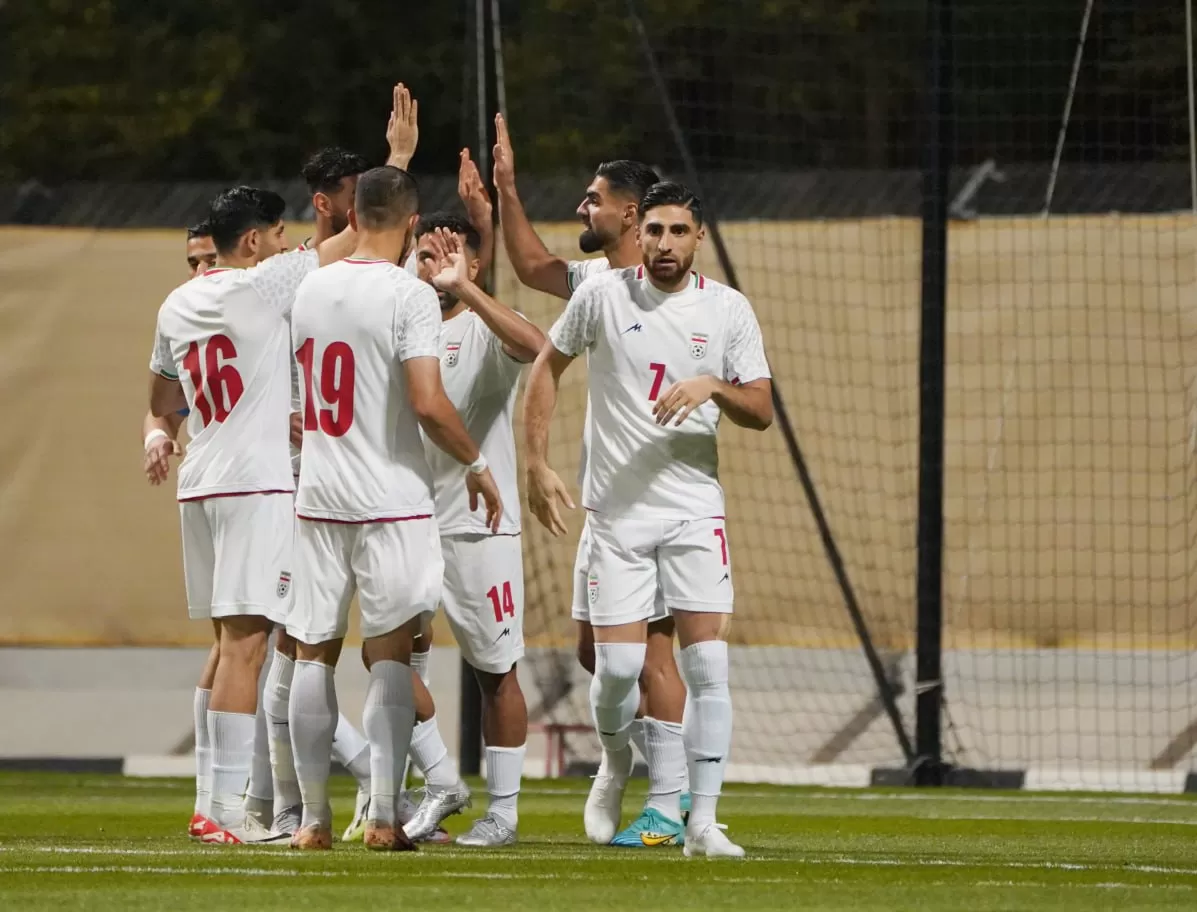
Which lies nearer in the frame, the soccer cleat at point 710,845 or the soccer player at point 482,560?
the soccer cleat at point 710,845

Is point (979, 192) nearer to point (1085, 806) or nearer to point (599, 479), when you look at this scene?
point (1085, 806)

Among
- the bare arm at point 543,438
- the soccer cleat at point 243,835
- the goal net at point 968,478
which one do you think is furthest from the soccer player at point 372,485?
the goal net at point 968,478

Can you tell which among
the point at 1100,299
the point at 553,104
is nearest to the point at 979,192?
the point at 1100,299

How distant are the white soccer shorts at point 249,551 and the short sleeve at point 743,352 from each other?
1481mm

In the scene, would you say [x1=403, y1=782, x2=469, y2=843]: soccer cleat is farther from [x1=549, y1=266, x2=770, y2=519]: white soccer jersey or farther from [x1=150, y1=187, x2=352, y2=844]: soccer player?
[x1=549, y1=266, x2=770, y2=519]: white soccer jersey

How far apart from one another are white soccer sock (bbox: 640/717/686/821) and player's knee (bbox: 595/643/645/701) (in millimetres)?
240

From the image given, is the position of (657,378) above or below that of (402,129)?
below

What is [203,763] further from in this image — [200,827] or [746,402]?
[746,402]

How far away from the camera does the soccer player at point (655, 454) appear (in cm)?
654

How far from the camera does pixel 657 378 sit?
670cm

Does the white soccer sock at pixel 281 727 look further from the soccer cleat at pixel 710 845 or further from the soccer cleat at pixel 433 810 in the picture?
the soccer cleat at pixel 710 845

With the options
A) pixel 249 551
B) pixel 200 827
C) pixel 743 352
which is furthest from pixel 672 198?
pixel 200 827

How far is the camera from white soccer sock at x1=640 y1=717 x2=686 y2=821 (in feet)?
22.7

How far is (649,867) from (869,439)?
18.2ft
